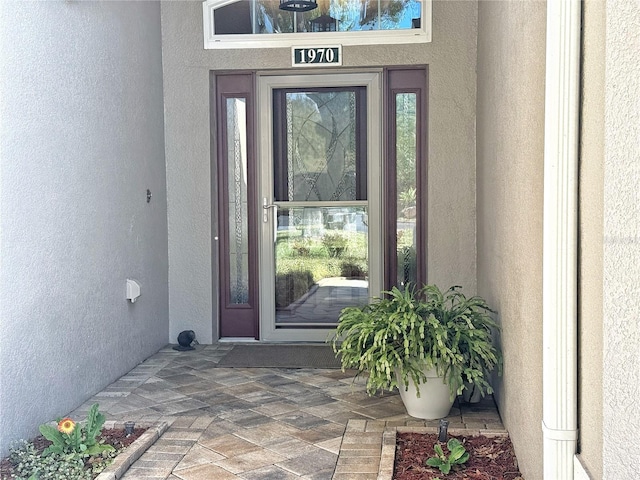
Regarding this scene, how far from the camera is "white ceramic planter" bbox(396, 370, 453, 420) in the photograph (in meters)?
3.51

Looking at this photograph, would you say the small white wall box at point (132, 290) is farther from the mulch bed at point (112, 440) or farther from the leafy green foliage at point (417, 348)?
the leafy green foliage at point (417, 348)

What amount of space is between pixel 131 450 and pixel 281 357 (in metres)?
2.17

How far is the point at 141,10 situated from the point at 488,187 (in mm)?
2736

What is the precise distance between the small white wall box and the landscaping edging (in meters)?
1.33

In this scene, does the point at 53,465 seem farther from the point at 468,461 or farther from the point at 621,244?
the point at 621,244

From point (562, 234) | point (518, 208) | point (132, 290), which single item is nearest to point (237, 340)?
point (132, 290)

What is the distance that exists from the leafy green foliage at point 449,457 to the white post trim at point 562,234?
73cm

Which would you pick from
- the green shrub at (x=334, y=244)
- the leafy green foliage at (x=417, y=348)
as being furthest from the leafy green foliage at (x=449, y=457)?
the green shrub at (x=334, y=244)

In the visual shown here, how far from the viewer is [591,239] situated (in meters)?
1.95

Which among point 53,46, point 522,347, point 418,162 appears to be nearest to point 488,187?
point 418,162

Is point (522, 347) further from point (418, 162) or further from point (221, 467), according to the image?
point (418, 162)

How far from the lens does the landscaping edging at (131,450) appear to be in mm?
2795

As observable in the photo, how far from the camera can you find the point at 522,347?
2.81m

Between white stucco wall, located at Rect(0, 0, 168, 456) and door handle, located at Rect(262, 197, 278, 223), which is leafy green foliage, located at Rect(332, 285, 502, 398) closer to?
white stucco wall, located at Rect(0, 0, 168, 456)
